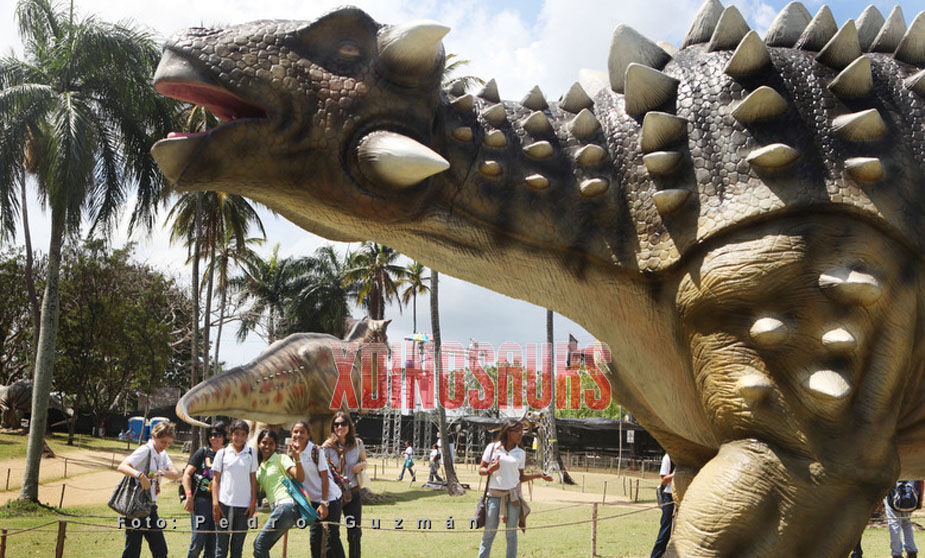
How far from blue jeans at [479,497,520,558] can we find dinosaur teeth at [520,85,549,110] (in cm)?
518

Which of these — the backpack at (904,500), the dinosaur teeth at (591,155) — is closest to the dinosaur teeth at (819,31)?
the dinosaur teeth at (591,155)

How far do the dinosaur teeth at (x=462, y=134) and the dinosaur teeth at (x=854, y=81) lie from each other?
1.01 meters

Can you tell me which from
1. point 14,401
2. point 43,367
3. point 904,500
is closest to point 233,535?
point 904,500

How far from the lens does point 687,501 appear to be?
73.9 inches

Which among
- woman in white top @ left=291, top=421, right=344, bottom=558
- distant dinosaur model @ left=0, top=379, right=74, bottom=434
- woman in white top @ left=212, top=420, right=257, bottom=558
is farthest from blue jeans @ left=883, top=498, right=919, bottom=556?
distant dinosaur model @ left=0, top=379, right=74, bottom=434

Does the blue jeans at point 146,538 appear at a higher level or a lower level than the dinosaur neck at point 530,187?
lower

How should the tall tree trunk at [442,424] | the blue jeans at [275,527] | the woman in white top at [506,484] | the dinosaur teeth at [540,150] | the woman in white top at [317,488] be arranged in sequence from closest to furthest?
the dinosaur teeth at [540,150] → the blue jeans at [275,527] → the woman in white top at [317,488] → the woman in white top at [506,484] → the tall tree trunk at [442,424]

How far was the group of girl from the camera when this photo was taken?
6.07 m

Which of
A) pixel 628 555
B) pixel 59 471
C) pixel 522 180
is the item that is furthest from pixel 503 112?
pixel 59 471

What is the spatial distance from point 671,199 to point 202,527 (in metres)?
5.87

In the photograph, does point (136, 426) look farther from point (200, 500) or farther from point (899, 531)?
point (899, 531)

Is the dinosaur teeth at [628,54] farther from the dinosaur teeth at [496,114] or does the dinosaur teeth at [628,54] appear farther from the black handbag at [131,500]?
the black handbag at [131,500]

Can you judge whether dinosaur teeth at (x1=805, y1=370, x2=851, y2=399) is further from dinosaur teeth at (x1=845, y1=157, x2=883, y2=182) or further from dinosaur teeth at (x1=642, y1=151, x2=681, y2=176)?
dinosaur teeth at (x1=642, y1=151, x2=681, y2=176)

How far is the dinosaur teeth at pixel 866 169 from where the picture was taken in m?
1.88
